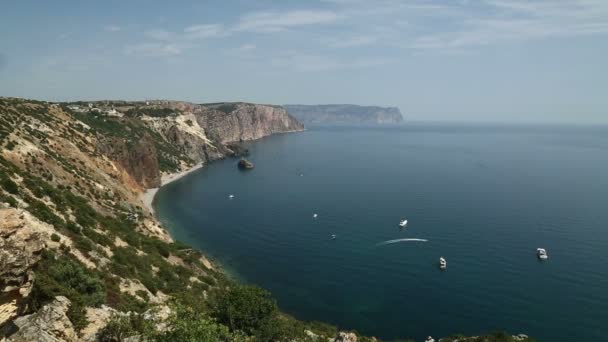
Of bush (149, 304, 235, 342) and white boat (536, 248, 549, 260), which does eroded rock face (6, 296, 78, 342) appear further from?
white boat (536, 248, 549, 260)

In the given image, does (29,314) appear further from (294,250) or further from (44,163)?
(294,250)

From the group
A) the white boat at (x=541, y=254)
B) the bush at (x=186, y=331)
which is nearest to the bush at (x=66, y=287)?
the bush at (x=186, y=331)

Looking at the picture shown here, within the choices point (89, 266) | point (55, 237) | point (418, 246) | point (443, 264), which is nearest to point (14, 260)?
point (89, 266)

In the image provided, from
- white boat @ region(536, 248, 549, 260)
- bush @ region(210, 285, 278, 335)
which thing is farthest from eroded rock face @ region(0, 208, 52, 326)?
white boat @ region(536, 248, 549, 260)

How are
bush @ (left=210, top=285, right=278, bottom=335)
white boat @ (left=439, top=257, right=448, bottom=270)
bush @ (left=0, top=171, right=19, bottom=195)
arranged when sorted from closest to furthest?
bush @ (left=210, top=285, right=278, bottom=335) → bush @ (left=0, top=171, right=19, bottom=195) → white boat @ (left=439, top=257, right=448, bottom=270)

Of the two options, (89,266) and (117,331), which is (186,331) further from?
(89,266)

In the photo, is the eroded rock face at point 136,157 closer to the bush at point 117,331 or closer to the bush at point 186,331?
the bush at point 117,331
